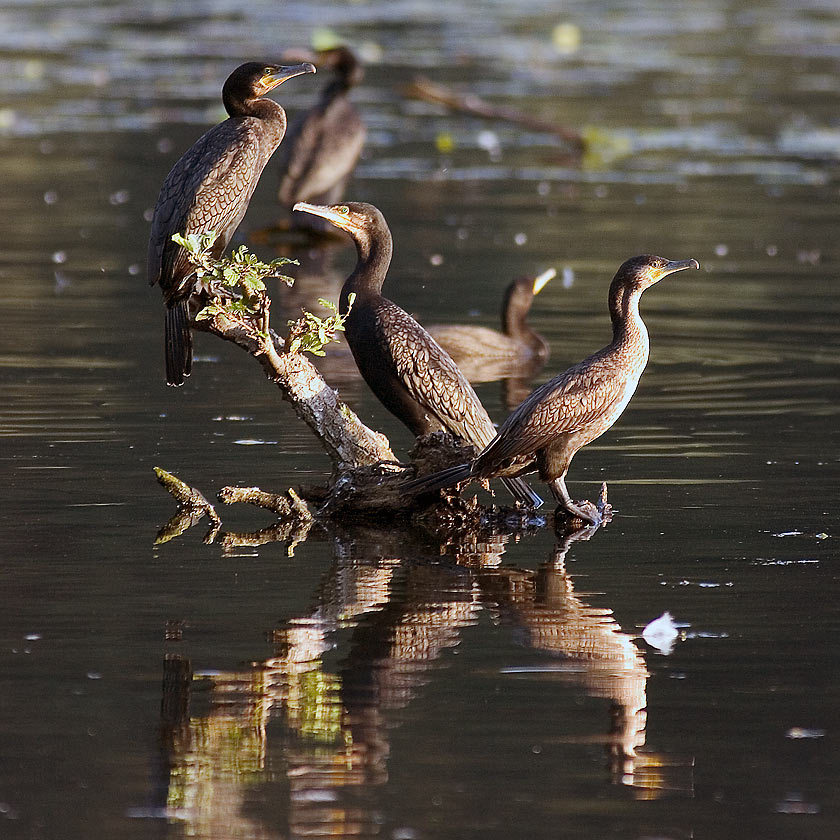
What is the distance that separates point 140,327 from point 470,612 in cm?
612

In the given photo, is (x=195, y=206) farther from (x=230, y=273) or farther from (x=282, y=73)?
(x=282, y=73)

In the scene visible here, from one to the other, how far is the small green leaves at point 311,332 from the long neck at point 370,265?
0.70 metres

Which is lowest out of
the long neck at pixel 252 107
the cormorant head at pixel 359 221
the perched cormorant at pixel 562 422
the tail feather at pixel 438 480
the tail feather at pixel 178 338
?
the tail feather at pixel 438 480

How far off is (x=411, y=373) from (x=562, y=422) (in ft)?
2.72

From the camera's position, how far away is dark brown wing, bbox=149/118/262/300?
7.78 metres

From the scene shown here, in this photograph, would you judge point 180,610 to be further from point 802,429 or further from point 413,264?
point 413,264

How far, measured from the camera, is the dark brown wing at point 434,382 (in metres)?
7.86

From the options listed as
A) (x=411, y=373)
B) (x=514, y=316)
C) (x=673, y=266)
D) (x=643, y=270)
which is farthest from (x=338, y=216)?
(x=514, y=316)

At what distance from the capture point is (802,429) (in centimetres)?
912

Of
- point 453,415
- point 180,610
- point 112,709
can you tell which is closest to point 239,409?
point 453,415

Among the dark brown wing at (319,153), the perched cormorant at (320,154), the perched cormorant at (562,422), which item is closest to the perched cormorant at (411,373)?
the perched cormorant at (562,422)

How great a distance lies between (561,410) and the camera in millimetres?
7316

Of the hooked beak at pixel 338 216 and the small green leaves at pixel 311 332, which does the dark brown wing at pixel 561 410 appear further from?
the hooked beak at pixel 338 216

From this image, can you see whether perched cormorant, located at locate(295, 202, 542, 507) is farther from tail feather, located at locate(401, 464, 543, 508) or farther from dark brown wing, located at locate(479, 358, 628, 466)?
dark brown wing, located at locate(479, 358, 628, 466)
